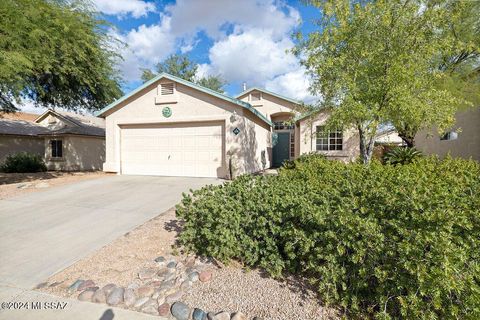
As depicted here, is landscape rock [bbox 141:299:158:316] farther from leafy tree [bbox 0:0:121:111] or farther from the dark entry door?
the dark entry door

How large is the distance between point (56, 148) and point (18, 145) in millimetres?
4135

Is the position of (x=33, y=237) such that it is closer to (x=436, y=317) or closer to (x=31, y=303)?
(x=31, y=303)

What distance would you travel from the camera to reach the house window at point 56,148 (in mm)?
16781

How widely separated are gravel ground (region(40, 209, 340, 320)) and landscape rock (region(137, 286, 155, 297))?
285mm

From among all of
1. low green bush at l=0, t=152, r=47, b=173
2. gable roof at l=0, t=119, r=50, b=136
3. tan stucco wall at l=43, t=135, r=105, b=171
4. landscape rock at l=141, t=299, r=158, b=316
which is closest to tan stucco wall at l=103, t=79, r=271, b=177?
tan stucco wall at l=43, t=135, r=105, b=171

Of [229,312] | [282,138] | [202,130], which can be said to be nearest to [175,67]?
[282,138]

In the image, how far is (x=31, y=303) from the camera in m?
2.72

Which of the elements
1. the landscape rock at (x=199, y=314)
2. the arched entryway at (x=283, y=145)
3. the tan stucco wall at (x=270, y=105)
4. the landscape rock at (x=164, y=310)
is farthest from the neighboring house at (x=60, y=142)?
the landscape rock at (x=199, y=314)

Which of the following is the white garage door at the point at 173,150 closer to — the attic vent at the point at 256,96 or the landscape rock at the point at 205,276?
the landscape rock at the point at 205,276

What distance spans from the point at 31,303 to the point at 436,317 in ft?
13.3

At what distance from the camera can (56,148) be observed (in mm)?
16891

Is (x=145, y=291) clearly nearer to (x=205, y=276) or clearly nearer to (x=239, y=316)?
(x=205, y=276)

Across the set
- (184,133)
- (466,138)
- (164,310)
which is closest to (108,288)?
(164,310)

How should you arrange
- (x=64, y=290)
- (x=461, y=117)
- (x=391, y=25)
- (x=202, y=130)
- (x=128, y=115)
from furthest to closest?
(x=461, y=117) < (x=128, y=115) < (x=202, y=130) < (x=391, y=25) < (x=64, y=290)
